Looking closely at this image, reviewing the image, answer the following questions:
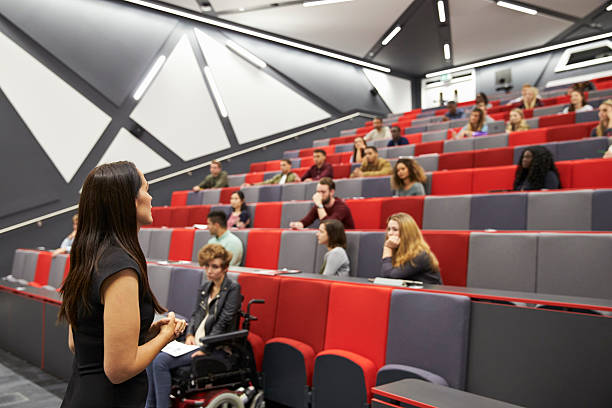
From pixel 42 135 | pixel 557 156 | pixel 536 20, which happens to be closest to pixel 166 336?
pixel 557 156

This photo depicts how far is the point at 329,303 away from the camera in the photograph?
74 centimetres

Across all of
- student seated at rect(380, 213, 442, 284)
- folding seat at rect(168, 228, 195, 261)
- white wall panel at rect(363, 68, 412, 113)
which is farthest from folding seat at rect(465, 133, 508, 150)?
white wall panel at rect(363, 68, 412, 113)

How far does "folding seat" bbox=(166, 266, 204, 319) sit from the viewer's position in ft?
3.03

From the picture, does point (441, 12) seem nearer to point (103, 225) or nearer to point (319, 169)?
point (319, 169)

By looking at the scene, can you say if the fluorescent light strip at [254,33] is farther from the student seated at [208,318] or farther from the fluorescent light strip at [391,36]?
the student seated at [208,318]

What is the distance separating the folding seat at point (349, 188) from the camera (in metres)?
1.47

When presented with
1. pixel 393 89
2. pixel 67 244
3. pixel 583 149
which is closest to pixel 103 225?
pixel 583 149

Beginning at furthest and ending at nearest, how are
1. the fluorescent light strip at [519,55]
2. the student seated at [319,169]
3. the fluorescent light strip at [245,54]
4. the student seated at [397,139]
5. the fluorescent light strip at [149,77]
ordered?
1. the fluorescent light strip at [519,55]
2. the fluorescent light strip at [245,54]
3. the fluorescent light strip at [149,77]
4. the student seated at [397,139]
5. the student seated at [319,169]

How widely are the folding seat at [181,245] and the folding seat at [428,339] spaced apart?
0.86 m

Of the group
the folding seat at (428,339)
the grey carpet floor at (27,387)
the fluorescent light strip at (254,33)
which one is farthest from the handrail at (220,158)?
the folding seat at (428,339)

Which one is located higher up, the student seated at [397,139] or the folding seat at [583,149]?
the student seated at [397,139]

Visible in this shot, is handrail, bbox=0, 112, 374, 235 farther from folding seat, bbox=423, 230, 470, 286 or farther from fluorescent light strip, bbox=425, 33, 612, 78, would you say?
folding seat, bbox=423, 230, 470, 286

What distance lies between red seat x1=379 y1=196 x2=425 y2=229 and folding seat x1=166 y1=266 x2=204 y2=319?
1.60 feet

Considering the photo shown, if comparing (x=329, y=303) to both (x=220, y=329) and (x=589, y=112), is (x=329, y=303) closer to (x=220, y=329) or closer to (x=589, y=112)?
(x=220, y=329)
